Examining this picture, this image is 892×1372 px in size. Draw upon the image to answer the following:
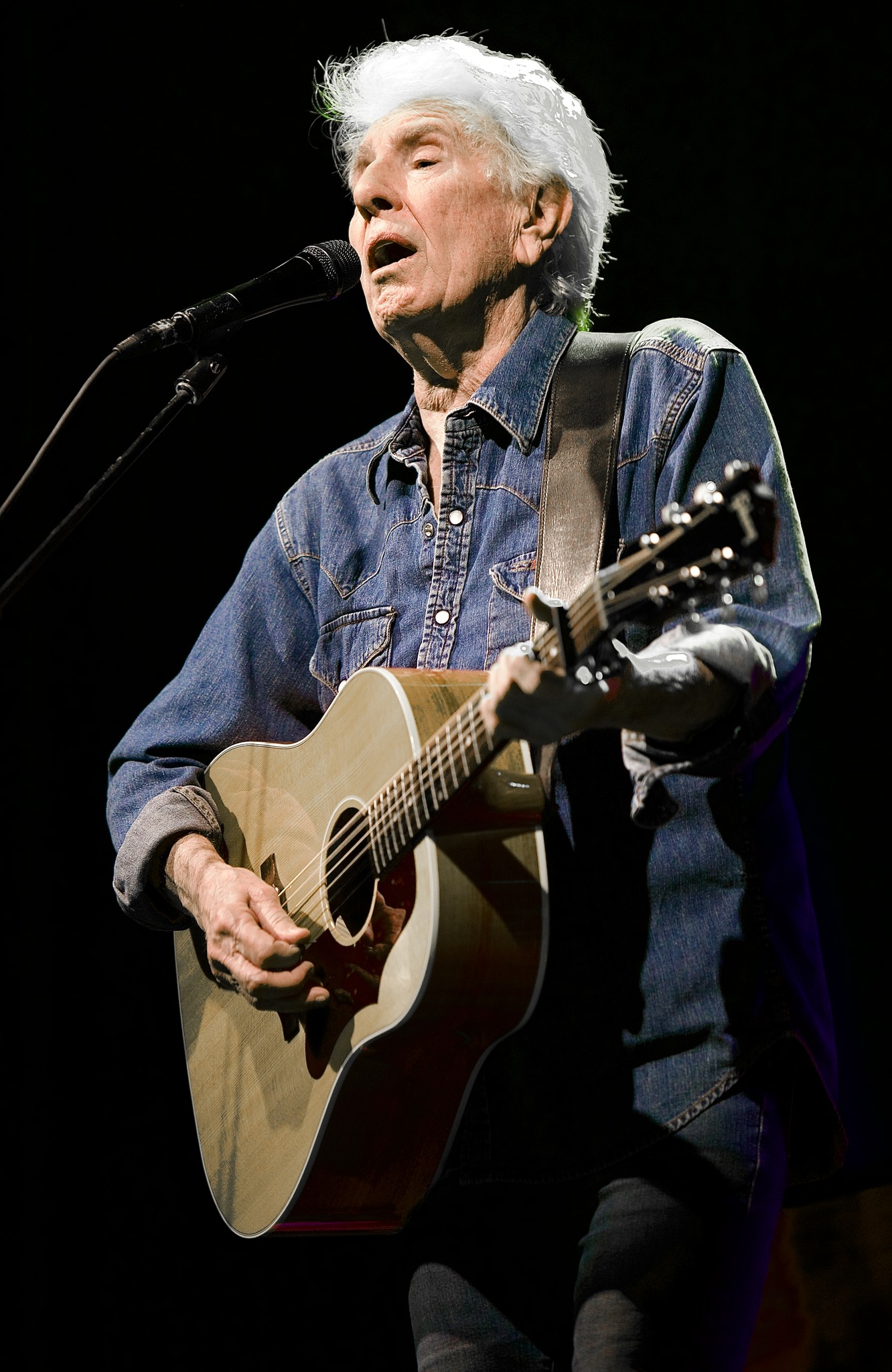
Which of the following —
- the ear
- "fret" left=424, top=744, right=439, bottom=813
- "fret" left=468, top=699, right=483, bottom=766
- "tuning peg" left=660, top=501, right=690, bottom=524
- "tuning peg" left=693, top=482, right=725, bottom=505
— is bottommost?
"fret" left=424, top=744, right=439, bottom=813

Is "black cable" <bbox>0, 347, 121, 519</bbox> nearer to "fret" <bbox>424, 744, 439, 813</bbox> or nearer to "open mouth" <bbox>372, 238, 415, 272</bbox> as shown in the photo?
"open mouth" <bbox>372, 238, 415, 272</bbox>

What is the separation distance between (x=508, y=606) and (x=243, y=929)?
60cm

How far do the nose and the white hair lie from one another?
155 mm

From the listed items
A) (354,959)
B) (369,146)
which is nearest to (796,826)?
(354,959)

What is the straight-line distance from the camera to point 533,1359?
1.62 metres

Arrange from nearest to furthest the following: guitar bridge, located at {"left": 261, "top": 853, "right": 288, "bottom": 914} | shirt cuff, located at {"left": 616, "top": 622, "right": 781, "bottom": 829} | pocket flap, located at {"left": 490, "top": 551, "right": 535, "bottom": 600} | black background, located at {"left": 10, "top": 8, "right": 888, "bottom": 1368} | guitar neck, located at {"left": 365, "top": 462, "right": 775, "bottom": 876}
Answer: guitar neck, located at {"left": 365, "top": 462, "right": 775, "bottom": 876}, shirt cuff, located at {"left": 616, "top": 622, "right": 781, "bottom": 829}, pocket flap, located at {"left": 490, "top": 551, "right": 535, "bottom": 600}, guitar bridge, located at {"left": 261, "top": 853, "right": 288, "bottom": 914}, black background, located at {"left": 10, "top": 8, "right": 888, "bottom": 1368}

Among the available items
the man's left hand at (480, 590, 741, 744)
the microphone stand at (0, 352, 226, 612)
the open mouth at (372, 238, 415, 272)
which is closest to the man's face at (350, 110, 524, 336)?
the open mouth at (372, 238, 415, 272)

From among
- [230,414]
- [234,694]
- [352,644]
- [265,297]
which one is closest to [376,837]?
[352,644]

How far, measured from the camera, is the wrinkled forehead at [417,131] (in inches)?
84.8

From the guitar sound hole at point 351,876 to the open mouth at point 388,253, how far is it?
0.96 metres

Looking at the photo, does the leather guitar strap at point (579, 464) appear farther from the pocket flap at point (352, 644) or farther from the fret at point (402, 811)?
the pocket flap at point (352, 644)

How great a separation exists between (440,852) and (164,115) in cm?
244

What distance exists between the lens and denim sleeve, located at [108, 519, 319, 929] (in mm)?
2271

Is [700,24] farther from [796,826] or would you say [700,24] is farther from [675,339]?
[796,826]
